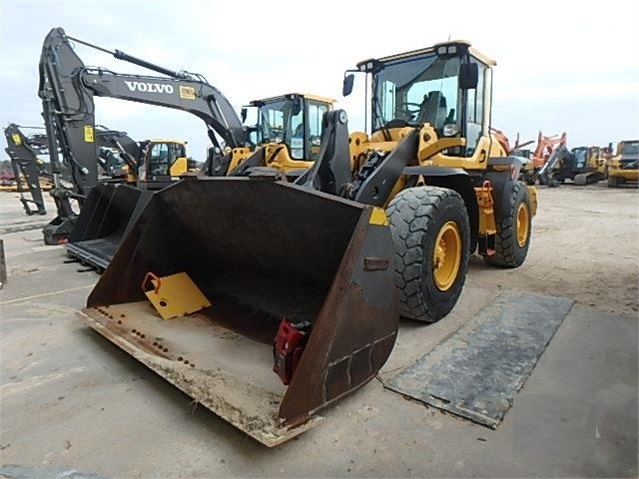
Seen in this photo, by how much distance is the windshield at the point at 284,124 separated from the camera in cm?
881

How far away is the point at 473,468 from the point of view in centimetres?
191

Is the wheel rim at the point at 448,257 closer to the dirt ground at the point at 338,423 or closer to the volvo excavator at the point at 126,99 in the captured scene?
the dirt ground at the point at 338,423

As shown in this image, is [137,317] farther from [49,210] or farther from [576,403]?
[49,210]

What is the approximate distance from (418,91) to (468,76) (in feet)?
2.30

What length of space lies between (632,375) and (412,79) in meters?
3.52

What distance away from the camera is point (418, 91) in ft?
15.9

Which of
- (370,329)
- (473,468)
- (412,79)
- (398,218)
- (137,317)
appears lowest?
(473,468)

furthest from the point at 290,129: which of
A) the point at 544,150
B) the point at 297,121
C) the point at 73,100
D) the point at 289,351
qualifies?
the point at 544,150

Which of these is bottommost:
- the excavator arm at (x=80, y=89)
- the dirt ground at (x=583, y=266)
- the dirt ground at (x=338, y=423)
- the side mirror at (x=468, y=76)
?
the dirt ground at (x=338, y=423)

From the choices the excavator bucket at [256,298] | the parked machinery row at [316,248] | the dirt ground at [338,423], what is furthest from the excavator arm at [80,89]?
the excavator bucket at [256,298]

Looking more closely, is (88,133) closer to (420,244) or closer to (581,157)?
(420,244)

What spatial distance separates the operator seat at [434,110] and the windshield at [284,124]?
4249 millimetres

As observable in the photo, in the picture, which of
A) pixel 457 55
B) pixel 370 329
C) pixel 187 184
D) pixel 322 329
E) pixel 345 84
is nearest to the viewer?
pixel 322 329

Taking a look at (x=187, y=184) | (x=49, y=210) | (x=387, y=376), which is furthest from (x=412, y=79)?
(x=49, y=210)
